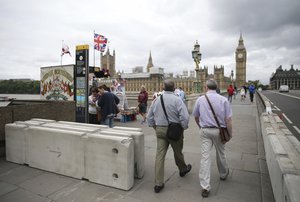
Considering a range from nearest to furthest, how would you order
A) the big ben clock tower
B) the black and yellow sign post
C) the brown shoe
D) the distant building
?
the brown shoe < the black and yellow sign post < the big ben clock tower < the distant building

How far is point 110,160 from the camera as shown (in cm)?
382

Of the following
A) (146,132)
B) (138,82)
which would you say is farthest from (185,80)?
(146,132)

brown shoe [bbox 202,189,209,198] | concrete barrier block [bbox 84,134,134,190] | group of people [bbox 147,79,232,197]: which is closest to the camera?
brown shoe [bbox 202,189,209,198]

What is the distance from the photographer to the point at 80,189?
3811 mm

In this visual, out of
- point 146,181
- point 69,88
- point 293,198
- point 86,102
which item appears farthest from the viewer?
point 69,88

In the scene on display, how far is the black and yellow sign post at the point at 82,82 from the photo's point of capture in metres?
7.82

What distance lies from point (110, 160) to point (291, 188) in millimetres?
2733

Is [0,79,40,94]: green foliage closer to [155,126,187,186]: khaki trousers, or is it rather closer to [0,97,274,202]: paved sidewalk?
[0,97,274,202]: paved sidewalk

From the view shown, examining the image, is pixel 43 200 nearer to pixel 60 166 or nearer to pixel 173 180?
pixel 60 166

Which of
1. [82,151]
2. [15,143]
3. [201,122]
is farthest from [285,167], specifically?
[15,143]

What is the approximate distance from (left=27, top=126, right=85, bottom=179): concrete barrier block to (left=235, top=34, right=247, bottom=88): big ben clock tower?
120 metres

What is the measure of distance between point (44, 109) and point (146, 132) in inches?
155

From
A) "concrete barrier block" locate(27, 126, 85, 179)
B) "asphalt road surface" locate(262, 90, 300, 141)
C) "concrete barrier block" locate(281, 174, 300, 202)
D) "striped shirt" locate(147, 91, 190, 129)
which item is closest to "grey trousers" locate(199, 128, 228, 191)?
"striped shirt" locate(147, 91, 190, 129)

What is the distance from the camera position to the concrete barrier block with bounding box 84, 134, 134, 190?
12.2 feet
